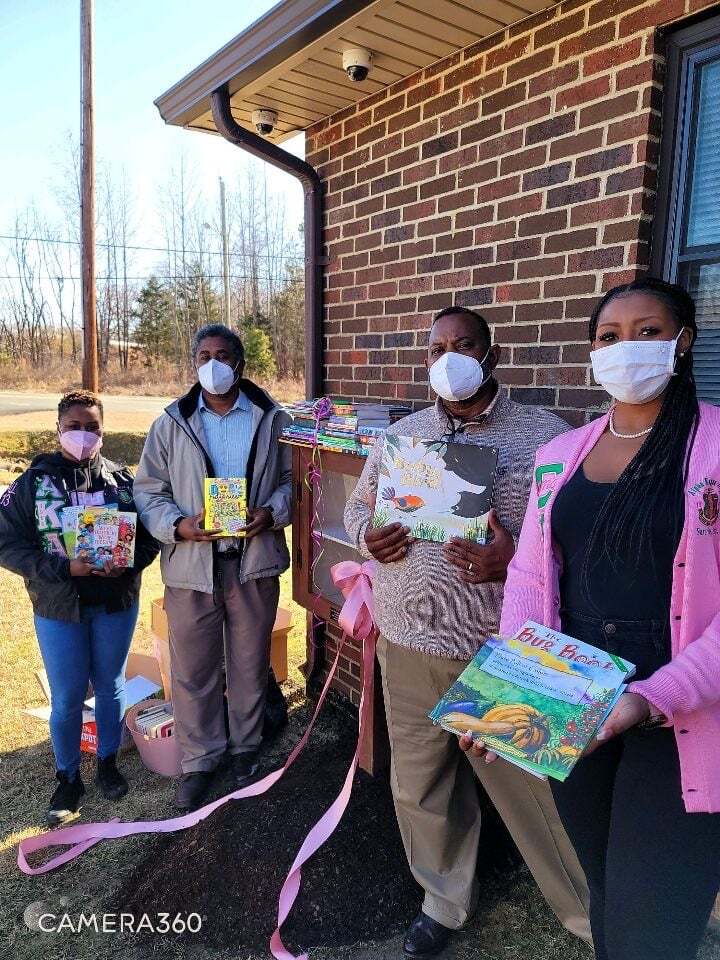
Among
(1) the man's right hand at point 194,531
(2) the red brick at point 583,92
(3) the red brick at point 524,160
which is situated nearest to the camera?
(2) the red brick at point 583,92

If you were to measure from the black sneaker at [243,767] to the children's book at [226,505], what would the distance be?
4.04ft

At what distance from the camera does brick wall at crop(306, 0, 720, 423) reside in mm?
2332

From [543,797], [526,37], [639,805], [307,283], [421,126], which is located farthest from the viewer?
[307,283]

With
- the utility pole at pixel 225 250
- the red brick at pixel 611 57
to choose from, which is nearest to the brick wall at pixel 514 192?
the red brick at pixel 611 57

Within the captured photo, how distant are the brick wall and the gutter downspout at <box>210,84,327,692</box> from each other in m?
0.19

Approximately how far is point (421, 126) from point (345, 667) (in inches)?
121

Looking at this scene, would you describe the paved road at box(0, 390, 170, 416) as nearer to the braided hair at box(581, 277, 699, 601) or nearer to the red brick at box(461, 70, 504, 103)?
the red brick at box(461, 70, 504, 103)

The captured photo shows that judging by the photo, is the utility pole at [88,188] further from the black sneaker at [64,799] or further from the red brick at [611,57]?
the red brick at [611,57]

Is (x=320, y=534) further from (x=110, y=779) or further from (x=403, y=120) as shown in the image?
(x=403, y=120)

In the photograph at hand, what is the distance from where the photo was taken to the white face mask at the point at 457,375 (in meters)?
2.11

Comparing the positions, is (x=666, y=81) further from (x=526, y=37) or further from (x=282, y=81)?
(x=282, y=81)

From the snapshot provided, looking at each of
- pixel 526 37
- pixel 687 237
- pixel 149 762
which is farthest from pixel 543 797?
pixel 526 37

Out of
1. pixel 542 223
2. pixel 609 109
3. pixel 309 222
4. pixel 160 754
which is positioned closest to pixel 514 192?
pixel 542 223

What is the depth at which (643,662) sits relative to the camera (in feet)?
4.99
